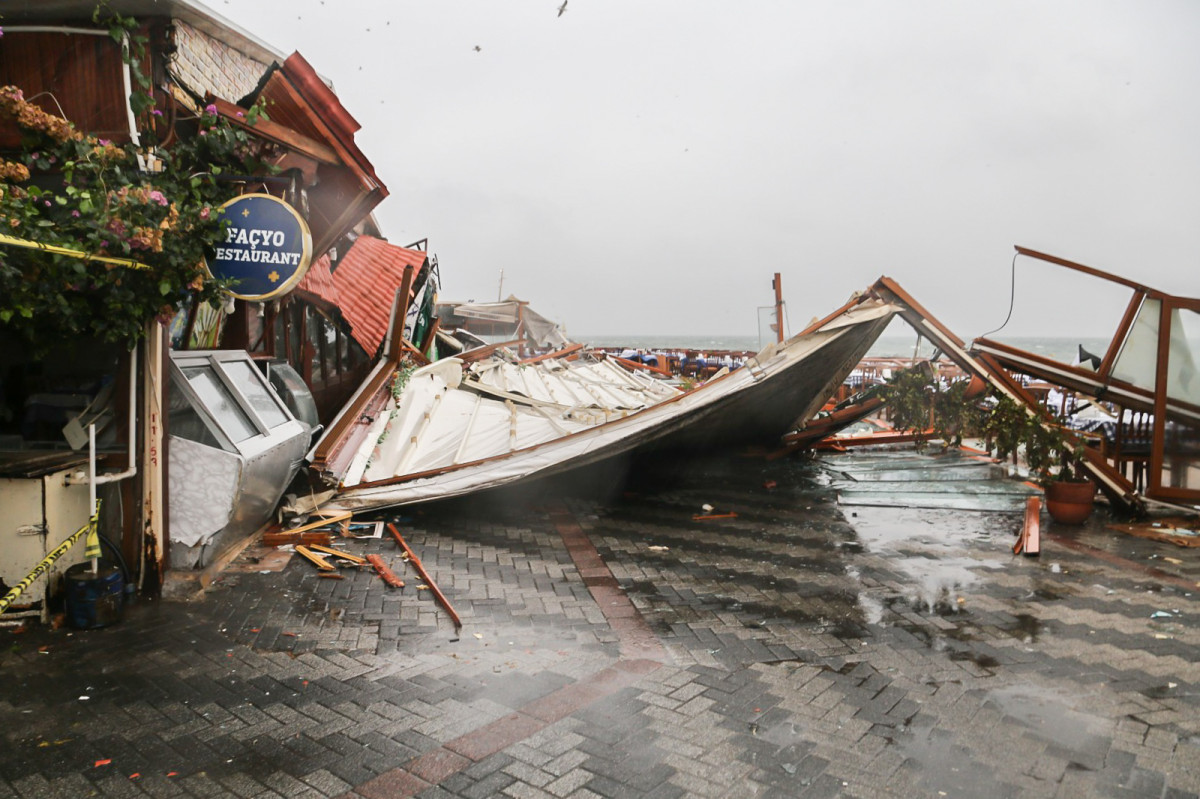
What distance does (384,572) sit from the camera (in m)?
5.77

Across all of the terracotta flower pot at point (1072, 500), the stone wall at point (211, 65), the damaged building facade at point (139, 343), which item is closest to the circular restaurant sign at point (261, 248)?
the damaged building facade at point (139, 343)

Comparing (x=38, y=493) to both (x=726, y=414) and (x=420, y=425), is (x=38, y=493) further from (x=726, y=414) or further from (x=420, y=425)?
(x=726, y=414)

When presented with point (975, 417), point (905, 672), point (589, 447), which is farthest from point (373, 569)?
point (975, 417)

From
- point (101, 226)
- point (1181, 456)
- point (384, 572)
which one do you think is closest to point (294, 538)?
point (384, 572)

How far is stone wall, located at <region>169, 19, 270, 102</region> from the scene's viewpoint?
6.16 metres

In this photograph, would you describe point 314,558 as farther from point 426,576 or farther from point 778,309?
point 778,309

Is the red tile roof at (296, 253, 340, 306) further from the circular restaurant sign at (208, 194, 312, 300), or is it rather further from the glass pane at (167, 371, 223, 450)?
the circular restaurant sign at (208, 194, 312, 300)

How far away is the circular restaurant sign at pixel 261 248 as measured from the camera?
17.0 ft

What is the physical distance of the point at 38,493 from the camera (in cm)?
454

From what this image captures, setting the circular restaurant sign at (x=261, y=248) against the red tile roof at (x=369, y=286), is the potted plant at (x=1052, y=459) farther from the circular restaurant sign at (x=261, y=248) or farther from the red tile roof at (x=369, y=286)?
the red tile roof at (x=369, y=286)

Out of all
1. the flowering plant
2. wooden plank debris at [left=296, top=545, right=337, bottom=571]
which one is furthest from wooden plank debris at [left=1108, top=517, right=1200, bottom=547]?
the flowering plant

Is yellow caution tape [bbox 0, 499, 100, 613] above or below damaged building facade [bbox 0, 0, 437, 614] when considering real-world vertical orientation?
below

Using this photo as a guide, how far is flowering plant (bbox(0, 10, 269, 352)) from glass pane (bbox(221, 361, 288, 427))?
1.86 meters

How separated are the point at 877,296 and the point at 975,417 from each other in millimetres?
1869
